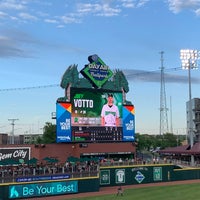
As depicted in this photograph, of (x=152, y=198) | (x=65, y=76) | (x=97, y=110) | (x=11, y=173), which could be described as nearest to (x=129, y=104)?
(x=97, y=110)

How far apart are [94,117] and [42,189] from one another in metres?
11.6

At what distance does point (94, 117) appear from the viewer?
4478cm

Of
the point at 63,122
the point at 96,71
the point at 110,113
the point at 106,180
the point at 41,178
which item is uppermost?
the point at 96,71

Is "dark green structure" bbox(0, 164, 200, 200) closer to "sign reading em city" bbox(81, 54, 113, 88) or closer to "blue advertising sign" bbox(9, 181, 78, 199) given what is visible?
"blue advertising sign" bbox(9, 181, 78, 199)

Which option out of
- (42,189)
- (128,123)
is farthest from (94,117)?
(42,189)

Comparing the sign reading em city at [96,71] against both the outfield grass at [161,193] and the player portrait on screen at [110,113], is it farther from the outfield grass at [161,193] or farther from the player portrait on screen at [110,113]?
the outfield grass at [161,193]

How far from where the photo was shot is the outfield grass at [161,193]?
35812 mm

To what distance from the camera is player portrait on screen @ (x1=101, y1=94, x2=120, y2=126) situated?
45.6 m

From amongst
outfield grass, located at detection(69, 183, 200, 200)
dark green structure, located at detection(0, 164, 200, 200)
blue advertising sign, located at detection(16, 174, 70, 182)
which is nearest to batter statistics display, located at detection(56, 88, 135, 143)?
dark green structure, located at detection(0, 164, 200, 200)

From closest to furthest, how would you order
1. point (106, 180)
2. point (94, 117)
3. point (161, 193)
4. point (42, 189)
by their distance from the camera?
point (42, 189)
point (161, 193)
point (106, 180)
point (94, 117)

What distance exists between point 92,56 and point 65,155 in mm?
11869

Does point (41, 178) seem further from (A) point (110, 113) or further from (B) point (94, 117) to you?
(A) point (110, 113)

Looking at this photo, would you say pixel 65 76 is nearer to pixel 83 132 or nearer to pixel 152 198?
pixel 83 132

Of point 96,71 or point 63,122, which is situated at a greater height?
point 96,71
